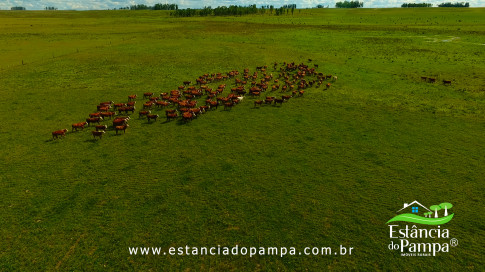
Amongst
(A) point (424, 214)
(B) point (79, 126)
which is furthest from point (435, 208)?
(B) point (79, 126)

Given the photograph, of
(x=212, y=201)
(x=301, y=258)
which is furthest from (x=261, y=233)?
(x=212, y=201)

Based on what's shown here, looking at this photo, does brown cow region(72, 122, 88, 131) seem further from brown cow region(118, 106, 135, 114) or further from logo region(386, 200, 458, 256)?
logo region(386, 200, 458, 256)

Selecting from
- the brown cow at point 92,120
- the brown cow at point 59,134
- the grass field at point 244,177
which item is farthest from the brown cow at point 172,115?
the brown cow at point 59,134

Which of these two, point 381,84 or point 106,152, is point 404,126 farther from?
point 106,152

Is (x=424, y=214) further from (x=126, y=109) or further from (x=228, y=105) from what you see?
(x=126, y=109)

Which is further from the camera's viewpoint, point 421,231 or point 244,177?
point 244,177

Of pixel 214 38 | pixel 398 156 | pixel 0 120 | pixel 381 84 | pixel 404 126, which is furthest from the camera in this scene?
pixel 214 38

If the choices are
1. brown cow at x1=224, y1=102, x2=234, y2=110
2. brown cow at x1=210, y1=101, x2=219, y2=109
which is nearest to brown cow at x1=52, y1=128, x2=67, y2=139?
brown cow at x1=210, y1=101, x2=219, y2=109
